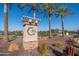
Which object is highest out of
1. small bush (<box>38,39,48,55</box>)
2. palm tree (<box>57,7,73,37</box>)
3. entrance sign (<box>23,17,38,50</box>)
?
palm tree (<box>57,7,73,37</box>)

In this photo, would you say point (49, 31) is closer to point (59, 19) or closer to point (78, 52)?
point (59, 19)

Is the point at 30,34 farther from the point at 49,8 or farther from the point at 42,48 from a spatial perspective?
the point at 49,8

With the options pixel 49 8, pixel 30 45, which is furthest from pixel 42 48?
pixel 49 8

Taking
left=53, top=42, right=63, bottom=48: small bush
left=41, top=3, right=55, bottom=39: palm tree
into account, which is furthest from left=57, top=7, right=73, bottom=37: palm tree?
left=53, top=42, right=63, bottom=48: small bush

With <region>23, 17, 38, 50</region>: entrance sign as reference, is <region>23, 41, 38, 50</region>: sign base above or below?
below

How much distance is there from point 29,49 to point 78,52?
56 centimetres

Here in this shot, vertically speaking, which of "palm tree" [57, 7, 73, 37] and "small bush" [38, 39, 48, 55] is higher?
"palm tree" [57, 7, 73, 37]

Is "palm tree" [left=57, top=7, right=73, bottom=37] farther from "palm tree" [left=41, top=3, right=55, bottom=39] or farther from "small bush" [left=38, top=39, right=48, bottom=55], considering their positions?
"small bush" [left=38, top=39, right=48, bottom=55]

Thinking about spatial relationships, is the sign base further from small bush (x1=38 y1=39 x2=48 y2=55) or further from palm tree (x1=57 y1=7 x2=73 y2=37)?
palm tree (x1=57 y1=7 x2=73 y2=37)

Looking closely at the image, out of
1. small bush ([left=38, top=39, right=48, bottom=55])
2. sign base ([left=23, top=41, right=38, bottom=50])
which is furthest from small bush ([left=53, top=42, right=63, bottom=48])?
sign base ([left=23, top=41, right=38, bottom=50])

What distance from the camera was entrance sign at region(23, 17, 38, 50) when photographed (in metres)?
3.39

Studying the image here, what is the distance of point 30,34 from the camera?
341 centimetres

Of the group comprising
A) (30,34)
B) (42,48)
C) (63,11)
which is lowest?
(42,48)

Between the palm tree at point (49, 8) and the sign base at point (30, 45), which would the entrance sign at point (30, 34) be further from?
the palm tree at point (49, 8)
